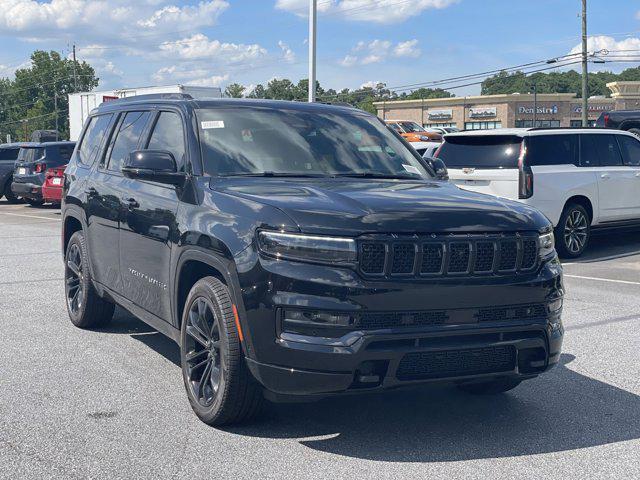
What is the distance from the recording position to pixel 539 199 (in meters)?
12.7

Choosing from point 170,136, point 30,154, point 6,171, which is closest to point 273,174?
point 170,136

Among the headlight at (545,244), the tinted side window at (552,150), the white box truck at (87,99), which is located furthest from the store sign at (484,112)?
the headlight at (545,244)

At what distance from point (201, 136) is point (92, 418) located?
186 centimetres

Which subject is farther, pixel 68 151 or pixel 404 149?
pixel 68 151

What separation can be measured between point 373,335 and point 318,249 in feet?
1.62

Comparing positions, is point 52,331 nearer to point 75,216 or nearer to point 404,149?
point 75,216

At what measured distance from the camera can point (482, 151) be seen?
1285 cm

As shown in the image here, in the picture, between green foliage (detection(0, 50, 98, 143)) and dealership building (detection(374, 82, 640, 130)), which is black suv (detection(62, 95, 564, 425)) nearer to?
dealership building (detection(374, 82, 640, 130))

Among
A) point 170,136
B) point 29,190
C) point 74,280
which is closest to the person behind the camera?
point 170,136

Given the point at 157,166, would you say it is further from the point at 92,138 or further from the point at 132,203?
the point at 92,138

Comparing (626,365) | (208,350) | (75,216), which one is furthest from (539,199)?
(208,350)

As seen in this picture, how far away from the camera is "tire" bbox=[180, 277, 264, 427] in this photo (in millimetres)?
4562

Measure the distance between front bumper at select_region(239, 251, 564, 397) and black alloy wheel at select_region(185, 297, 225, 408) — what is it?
0.40m

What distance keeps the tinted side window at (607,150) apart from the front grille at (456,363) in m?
9.80
